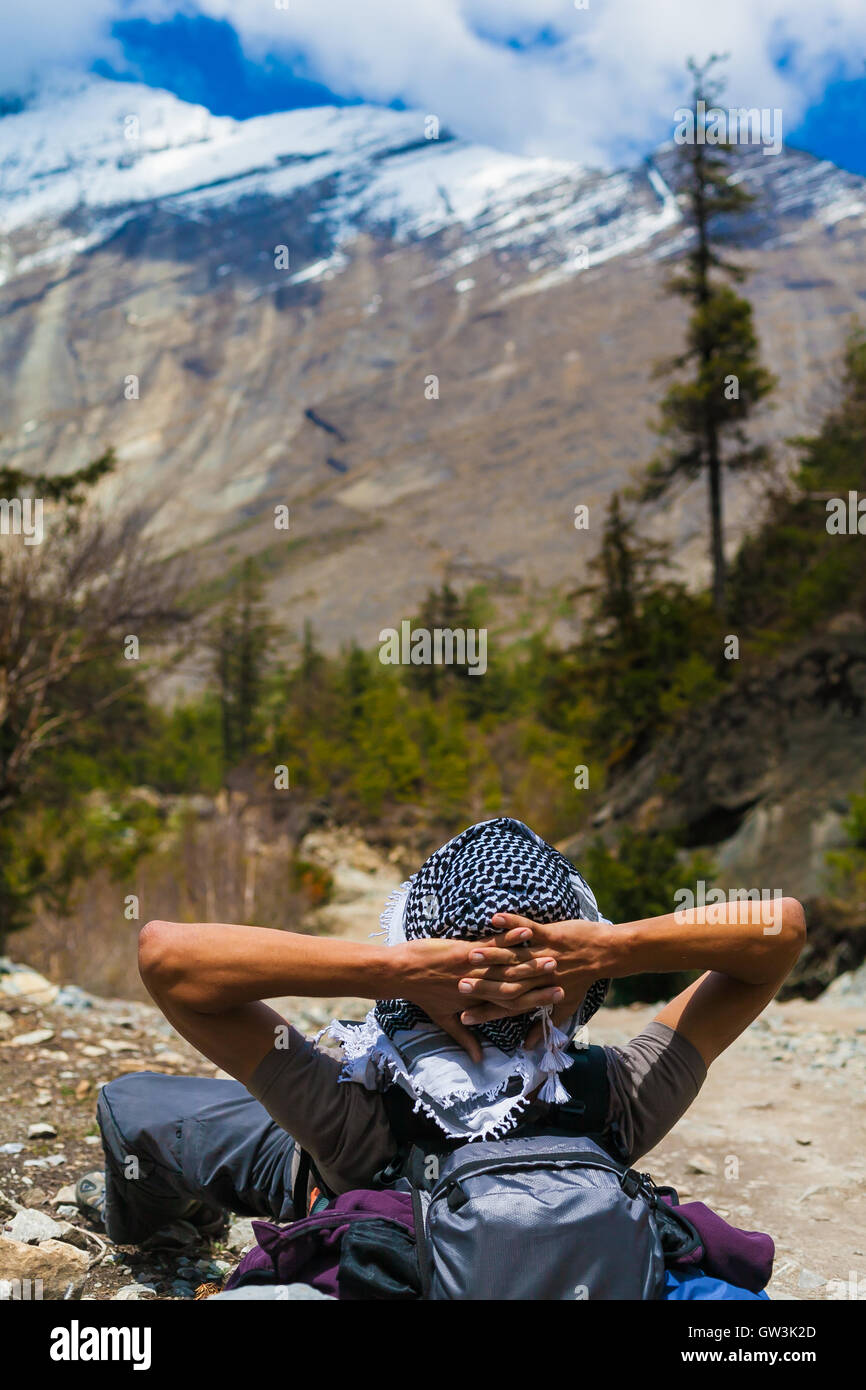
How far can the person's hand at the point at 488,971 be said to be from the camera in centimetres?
202

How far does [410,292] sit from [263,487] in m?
47.8

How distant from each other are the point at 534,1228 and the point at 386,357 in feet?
484

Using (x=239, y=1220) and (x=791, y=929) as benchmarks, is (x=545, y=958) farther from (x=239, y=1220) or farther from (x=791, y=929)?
(x=239, y=1220)

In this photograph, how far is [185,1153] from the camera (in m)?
2.75

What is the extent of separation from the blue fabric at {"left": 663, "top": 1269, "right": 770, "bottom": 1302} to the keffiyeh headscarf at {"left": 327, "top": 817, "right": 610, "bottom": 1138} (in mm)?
371

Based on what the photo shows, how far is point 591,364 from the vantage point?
402ft

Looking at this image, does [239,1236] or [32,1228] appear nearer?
[32,1228]

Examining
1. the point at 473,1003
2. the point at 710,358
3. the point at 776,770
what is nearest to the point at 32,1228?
the point at 473,1003

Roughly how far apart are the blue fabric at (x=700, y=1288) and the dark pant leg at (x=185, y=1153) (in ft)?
2.95

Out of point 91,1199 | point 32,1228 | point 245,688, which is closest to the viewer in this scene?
point 32,1228

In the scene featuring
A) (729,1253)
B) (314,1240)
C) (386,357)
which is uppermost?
(386,357)

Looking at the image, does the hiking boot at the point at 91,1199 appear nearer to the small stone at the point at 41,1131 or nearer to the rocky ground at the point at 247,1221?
the rocky ground at the point at 247,1221

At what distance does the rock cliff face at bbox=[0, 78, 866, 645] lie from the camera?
102312 mm

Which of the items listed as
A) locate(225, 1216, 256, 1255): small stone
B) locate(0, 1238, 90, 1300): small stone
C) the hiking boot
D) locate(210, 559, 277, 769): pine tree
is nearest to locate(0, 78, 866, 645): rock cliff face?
locate(210, 559, 277, 769): pine tree
